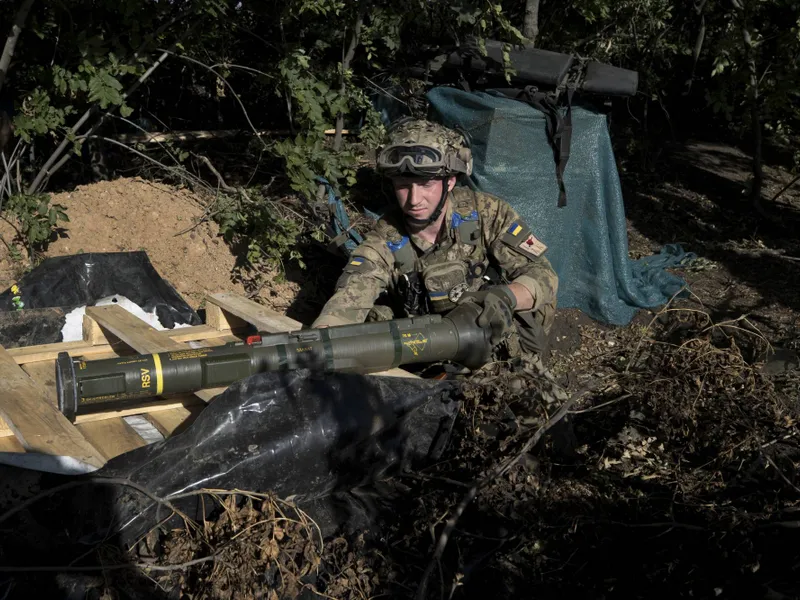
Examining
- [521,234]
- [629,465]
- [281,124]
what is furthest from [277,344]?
[281,124]

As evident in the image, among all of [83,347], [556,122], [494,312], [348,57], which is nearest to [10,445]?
[83,347]

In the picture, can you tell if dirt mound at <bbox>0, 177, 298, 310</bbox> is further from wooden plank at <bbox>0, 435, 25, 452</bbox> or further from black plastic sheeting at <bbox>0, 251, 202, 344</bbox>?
wooden plank at <bbox>0, 435, 25, 452</bbox>

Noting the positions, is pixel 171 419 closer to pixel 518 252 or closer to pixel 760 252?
pixel 518 252

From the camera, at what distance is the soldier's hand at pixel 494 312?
3096 mm

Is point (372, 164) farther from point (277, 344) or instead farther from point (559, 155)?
point (277, 344)

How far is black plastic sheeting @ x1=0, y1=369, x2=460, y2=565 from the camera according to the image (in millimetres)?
2219

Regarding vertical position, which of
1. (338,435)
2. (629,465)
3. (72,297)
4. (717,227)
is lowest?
(717,227)

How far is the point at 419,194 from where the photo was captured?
12.7 ft

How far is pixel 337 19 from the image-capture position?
6137 millimetres

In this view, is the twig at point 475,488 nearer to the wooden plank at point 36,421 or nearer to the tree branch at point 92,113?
the wooden plank at point 36,421

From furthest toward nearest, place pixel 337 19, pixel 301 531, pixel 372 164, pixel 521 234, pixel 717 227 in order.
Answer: pixel 717 227, pixel 372 164, pixel 337 19, pixel 521 234, pixel 301 531

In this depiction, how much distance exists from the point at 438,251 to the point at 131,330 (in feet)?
5.11

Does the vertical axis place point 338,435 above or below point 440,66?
below

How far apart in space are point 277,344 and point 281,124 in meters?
6.29
